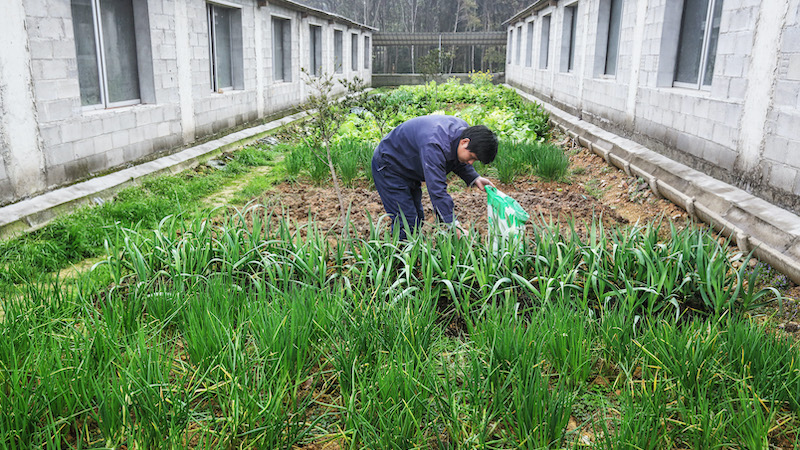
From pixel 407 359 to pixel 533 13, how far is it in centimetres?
1819

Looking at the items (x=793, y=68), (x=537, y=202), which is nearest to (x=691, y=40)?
(x=793, y=68)

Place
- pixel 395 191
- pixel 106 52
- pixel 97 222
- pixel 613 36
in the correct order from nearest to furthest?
pixel 395 191, pixel 97 222, pixel 106 52, pixel 613 36

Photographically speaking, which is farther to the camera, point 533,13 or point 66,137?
point 533,13

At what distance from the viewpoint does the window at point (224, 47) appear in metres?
10.0

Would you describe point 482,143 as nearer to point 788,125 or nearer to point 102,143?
point 788,125

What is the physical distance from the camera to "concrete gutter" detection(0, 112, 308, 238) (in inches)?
194

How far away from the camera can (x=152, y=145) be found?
25.4 feet

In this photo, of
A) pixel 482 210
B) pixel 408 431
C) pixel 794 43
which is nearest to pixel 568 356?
pixel 408 431

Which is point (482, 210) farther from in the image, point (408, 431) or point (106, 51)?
point (106, 51)

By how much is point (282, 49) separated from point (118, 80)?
7371mm

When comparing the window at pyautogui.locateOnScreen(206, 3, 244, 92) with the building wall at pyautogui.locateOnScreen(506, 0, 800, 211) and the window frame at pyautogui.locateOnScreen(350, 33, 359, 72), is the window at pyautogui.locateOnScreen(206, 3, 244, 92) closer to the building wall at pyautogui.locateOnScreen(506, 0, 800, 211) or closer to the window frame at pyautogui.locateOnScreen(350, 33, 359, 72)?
the building wall at pyautogui.locateOnScreen(506, 0, 800, 211)

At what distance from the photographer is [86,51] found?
652 centimetres

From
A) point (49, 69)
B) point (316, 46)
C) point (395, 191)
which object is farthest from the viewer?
point (316, 46)

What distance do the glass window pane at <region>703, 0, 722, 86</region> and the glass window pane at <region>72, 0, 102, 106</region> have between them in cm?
700
